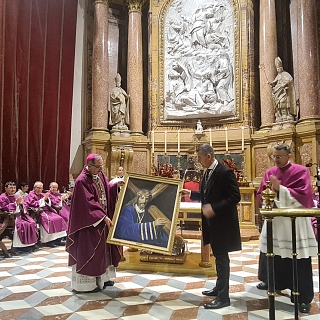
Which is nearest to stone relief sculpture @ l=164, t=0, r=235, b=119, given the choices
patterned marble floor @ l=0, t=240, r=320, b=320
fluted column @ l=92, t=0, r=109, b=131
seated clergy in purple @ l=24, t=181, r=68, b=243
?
fluted column @ l=92, t=0, r=109, b=131

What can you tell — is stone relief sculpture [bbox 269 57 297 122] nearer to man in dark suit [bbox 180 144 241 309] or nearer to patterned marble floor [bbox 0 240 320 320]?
patterned marble floor [bbox 0 240 320 320]

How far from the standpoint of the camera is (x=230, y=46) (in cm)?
956

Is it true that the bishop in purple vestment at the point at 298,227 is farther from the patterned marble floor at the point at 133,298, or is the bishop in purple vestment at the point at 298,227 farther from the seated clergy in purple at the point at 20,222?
the seated clergy in purple at the point at 20,222

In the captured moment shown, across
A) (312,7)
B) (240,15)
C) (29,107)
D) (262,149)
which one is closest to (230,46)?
(240,15)

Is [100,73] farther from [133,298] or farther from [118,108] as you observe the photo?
[133,298]

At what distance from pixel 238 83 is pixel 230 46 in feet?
3.54

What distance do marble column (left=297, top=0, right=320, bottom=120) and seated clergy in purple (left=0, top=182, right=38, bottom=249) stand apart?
6.27 m

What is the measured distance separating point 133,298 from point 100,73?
724cm

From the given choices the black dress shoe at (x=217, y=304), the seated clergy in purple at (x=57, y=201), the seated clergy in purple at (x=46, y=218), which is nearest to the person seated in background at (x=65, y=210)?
the seated clergy in purple at (x=57, y=201)

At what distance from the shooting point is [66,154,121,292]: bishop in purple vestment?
389 centimetres

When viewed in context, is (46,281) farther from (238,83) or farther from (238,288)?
(238,83)

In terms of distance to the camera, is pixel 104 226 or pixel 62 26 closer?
pixel 104 226

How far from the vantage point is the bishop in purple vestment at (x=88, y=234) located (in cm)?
389

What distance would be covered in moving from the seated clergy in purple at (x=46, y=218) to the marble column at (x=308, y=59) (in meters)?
5.88
